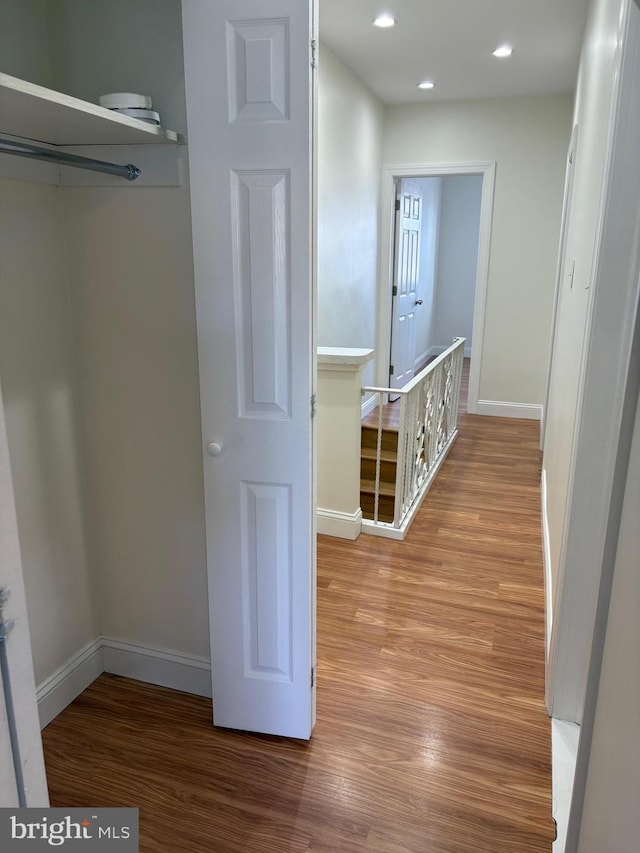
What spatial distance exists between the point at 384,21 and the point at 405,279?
2915 millimetres

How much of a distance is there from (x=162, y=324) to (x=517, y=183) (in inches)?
179

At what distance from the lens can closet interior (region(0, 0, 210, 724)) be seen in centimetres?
167

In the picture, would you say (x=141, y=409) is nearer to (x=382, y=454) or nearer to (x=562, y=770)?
(x=562, y=770)

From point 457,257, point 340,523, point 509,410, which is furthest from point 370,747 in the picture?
point 457,257

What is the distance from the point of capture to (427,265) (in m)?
7.78

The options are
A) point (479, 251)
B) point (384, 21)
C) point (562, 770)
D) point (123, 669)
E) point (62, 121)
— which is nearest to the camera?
point (62, 121)

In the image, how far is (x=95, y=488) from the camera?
→ 2072mm

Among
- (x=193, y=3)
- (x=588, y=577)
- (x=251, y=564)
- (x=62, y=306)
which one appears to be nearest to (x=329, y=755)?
(x=251, y=564)

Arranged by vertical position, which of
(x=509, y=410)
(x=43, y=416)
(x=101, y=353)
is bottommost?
(x=509, y=410)

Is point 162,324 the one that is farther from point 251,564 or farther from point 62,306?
point 251,564

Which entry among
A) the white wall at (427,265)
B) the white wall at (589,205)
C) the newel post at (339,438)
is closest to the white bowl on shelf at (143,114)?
the white wall at (589,205)

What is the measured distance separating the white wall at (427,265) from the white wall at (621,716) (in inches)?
252

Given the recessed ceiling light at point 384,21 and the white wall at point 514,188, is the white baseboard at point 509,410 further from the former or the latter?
the recessed ceiling light at point 384,21

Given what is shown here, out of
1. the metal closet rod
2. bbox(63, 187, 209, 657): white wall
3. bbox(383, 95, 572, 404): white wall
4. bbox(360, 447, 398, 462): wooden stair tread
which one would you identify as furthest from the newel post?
bbox(383, 95, 572, 404): white wall
